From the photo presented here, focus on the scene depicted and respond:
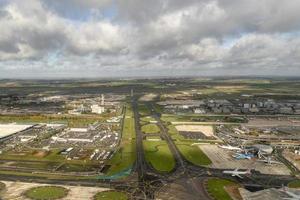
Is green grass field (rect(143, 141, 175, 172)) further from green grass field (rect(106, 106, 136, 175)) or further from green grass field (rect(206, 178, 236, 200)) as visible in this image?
green grass field (rect(206, 178, 236, 200))

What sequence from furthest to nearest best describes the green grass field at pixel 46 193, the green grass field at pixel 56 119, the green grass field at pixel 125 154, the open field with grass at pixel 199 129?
the green grass field at pixel 56 119
the open field with grass at pixel 199 129
the green grass field at pixel 125 154
the green grass field at pixel 46 193

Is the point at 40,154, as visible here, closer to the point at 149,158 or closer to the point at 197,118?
the point at 149,158

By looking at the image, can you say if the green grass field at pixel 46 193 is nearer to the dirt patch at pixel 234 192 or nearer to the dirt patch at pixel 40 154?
the dirt patch at pixel 40 154

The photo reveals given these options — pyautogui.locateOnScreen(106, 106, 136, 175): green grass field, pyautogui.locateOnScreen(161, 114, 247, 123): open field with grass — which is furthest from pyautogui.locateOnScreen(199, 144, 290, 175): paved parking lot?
pyautogui.locateOnScreen(161, 114, 247, 123): open field with grass

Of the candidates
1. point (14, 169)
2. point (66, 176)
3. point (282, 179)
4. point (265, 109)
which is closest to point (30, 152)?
point (14, 169)

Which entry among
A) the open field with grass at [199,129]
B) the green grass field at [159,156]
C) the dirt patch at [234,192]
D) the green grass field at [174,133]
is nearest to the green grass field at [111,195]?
the green grass field at [159,156]

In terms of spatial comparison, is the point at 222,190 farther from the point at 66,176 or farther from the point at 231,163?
the point at 66,176

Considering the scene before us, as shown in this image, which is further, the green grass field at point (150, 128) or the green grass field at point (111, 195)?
the green grass field at point (150, 128)
